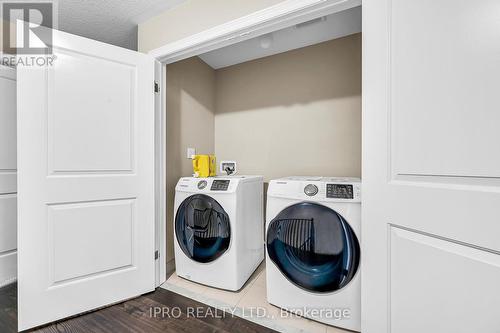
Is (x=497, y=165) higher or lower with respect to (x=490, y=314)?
higher

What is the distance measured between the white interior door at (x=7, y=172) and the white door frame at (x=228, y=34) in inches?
48.6

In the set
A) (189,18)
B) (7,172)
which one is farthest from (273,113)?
(7,172)

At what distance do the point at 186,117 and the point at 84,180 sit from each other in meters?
1.11

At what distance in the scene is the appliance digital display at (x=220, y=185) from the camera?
1.69 m

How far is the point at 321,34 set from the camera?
2.08 metres

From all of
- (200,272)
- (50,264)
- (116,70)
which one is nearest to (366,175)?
(200,272)

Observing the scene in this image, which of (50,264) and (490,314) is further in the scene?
(50,264)

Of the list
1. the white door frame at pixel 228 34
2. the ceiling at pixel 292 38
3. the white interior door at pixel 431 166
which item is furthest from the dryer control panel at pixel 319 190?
the ceiling at pixel 292 38

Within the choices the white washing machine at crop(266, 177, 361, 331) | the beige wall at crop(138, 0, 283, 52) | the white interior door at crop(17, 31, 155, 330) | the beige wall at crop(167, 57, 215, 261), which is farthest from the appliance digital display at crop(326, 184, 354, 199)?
the beige wall at crop(167, 57, 215, 261)

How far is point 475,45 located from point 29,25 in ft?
6.98

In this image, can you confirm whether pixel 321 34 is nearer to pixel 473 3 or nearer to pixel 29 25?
pixel 473 3

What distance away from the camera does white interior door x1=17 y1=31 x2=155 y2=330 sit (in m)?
1.28

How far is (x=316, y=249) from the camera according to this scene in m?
1.32

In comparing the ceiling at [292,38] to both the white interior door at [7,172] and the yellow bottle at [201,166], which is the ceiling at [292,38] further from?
the white interior door at [7,172]
